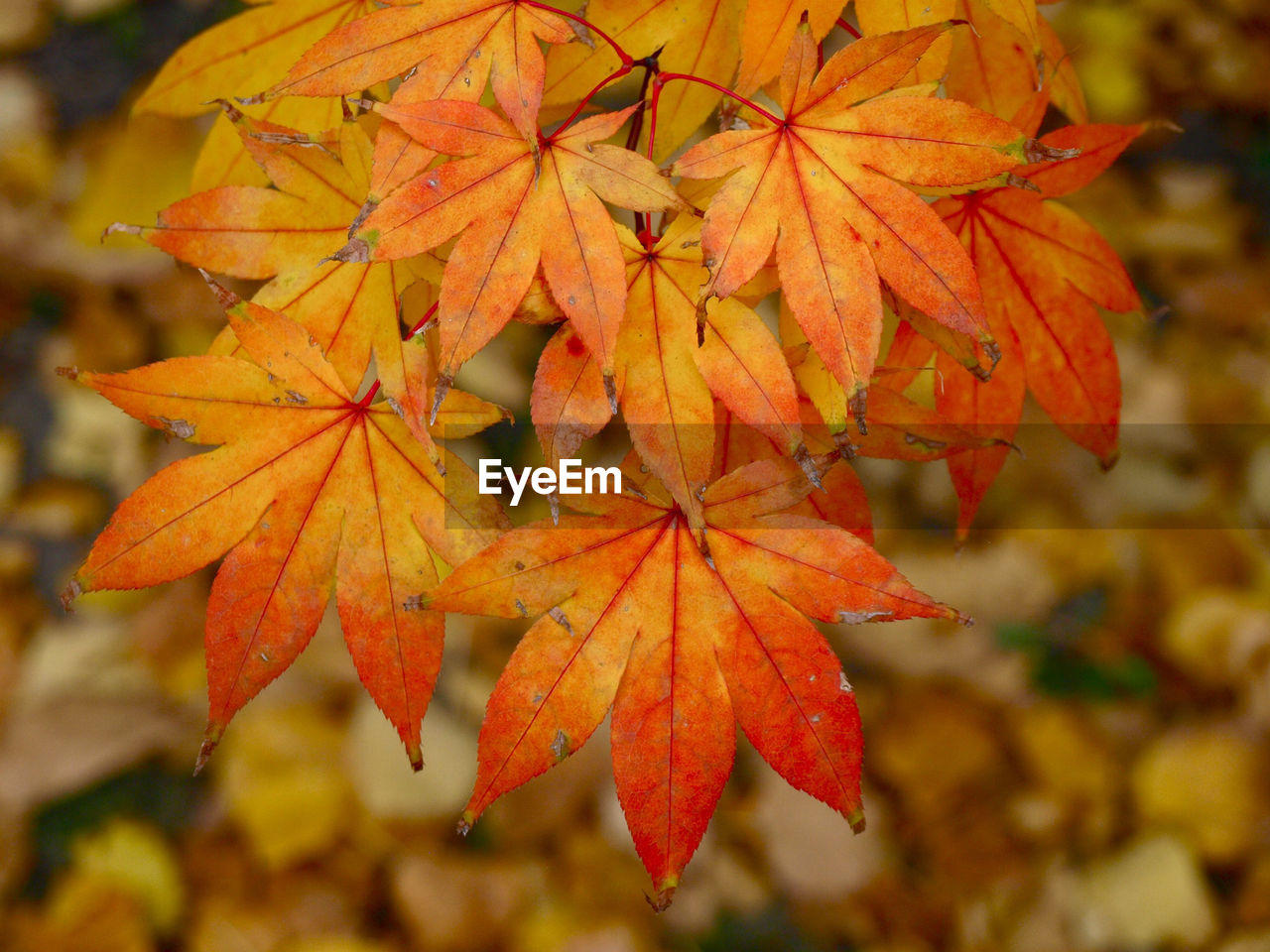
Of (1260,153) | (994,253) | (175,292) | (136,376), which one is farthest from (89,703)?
(1260,153)

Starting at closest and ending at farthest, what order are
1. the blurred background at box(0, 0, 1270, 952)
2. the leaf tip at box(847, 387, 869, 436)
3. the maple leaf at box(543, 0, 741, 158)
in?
the leaf tip at box(847, 387, 869, 436) < the maple leaf at box(543, 0, 741, 158) < the blurred background at box(0, 0, 1270, 952)

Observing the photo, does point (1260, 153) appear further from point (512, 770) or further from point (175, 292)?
point (175, 292)

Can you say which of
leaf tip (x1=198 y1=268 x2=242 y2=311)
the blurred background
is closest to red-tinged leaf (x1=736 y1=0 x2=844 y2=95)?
leaf tip (x1=198 y1=268 x2=242 y2=311)

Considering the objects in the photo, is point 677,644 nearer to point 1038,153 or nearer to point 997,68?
point 1038,153

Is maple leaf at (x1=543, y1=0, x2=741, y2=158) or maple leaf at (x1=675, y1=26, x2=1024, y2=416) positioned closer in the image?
maple leaf at (x1=675, y1=26, x2=1024, y2=416)

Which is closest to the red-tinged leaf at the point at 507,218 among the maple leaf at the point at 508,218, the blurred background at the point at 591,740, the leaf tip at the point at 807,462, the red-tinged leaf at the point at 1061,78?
the maple leaf at the point at 508,218

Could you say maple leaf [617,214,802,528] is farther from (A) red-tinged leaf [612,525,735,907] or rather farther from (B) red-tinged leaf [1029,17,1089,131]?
(B) red-tinged leaf [1029,17,1089,131]

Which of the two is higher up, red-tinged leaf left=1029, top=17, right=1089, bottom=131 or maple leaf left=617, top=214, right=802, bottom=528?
red-tinged leaf left=1029, top=17, right=1089, bottom=131

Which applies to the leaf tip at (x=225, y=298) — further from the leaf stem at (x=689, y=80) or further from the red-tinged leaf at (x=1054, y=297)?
the red-tinged leaf at (x=1054, y=297)
